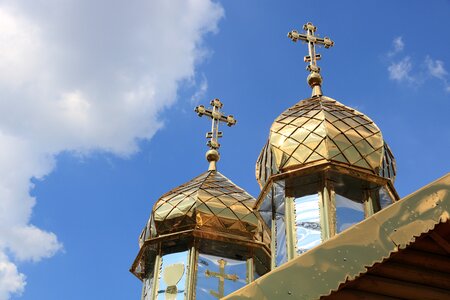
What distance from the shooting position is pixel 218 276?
13.0 m

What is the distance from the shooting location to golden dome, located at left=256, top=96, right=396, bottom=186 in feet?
36.7

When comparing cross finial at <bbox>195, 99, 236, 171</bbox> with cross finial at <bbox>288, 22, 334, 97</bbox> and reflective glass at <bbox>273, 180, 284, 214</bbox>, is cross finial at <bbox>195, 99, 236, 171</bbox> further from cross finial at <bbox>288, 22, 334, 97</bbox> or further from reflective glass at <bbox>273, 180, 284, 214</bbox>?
reflective glass at <bbox>273, 180, 284, 214</bbox>

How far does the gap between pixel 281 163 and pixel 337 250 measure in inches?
291

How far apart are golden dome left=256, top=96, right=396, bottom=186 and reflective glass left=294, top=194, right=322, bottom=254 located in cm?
58

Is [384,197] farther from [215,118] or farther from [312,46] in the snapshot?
[215,118]

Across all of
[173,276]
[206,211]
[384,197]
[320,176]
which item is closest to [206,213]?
[206,211]

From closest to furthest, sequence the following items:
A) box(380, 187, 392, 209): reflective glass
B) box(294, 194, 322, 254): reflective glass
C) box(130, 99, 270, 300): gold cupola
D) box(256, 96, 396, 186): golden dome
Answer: box(294, 194, 322, 254): reflective glass, box(256, 96, 396, 186): golden dome, box(380, 187, 392, 209): reflective glass, box(130, 99, 270, 300): gold cupola

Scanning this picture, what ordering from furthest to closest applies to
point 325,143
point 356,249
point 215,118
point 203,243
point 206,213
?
1. point 215,118
2. point 206,213
3. point 203,243
4. point 325,143
5. point 356,249

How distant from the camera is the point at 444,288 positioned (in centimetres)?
444

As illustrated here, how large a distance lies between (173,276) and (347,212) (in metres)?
3.72

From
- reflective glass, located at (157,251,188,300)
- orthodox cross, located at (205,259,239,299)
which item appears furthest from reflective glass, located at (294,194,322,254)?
reflective glass, located at (157,251,188,300)

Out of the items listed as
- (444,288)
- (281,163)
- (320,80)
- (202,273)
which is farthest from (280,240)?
(444,288)

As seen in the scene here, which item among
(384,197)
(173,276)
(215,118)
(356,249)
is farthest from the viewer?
(215,118)

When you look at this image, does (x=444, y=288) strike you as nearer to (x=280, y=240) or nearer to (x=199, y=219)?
(x=280, y=240)
